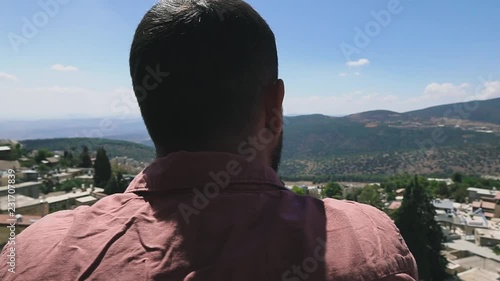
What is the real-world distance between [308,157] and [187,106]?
299 feet

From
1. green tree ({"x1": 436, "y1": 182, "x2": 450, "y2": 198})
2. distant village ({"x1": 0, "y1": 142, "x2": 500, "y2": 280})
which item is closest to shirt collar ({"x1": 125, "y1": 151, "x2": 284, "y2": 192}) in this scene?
distant village ({"x1": 0, "y1": 142, "x2": 500, "y2": 280})

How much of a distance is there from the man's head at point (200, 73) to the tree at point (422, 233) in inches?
560

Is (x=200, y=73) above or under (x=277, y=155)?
above

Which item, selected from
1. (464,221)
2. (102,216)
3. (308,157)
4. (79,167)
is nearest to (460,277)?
(464,221)

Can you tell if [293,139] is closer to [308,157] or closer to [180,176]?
[308,157]

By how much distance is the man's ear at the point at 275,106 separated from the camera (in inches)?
41.8

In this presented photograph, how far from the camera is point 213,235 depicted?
Result: 0.74m

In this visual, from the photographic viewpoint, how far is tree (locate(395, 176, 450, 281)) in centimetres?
1352

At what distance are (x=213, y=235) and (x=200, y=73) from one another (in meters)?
0.41

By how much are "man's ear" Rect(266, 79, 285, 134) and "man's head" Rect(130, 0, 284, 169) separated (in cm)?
4

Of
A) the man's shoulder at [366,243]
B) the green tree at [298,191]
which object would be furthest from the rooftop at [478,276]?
the man's shoulder at [366,243]

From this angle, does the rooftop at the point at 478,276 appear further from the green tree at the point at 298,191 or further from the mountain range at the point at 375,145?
the mountain range at the point at 375,145

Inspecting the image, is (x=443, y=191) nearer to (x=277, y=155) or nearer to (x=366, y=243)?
(x=277, y=155)

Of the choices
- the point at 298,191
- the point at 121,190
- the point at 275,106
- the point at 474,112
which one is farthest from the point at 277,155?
the point at 474,112
